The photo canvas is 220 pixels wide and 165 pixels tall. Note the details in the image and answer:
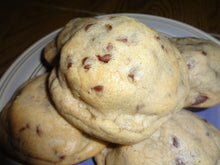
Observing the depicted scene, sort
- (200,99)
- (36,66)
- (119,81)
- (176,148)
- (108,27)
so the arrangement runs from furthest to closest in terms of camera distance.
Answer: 1. (36,66)
2. (200,99)
3. (176,148)
4. (108,27)
5. (119,81)

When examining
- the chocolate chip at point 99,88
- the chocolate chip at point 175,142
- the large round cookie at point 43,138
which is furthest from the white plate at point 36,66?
the chocolate chip at point 99,88

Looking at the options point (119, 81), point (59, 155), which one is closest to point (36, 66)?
point (59, 155)

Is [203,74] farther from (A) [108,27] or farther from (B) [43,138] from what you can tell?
(B) [43,138]

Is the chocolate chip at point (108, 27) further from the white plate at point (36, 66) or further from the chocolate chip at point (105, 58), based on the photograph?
the white plate at point (36, 66)

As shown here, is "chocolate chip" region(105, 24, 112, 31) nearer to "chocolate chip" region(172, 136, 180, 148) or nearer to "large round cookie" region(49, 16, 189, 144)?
"large round cookie" region(49, 16, 189, 144)

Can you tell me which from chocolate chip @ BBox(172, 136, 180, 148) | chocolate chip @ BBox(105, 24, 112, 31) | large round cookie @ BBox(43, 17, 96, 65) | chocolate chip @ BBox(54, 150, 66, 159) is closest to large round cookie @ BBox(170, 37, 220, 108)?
chocolate chip @ BBox(172, 136, 180, 148)

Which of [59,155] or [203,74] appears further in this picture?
[203,74]

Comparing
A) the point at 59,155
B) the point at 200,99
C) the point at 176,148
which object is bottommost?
the point at 59,155
